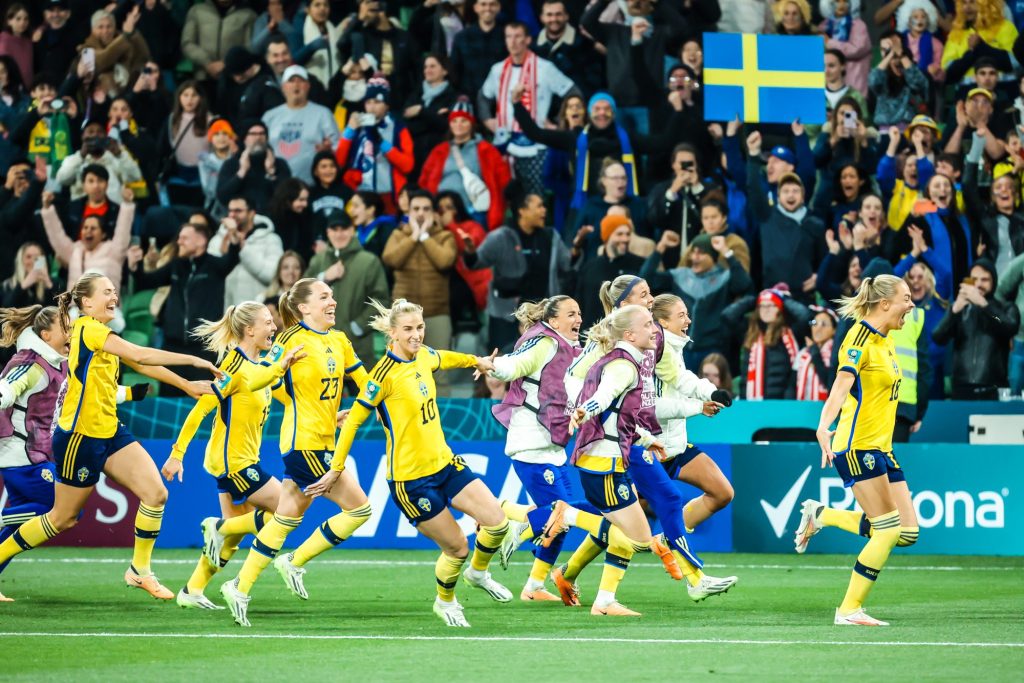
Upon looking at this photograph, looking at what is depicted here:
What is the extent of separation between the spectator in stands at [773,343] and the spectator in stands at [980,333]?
1.46 m

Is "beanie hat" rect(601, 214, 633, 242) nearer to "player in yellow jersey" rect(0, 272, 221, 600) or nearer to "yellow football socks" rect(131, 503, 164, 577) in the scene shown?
"player in yellow jersey" rect(0, 272, 221, 600)

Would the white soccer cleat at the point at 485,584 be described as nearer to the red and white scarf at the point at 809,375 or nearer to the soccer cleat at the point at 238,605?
the soccer cleat at the point at 238,605

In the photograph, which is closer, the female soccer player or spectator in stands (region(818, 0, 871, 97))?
the female soccer player

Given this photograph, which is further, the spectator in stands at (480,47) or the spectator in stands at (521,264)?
the spectator in stands at (480,47)

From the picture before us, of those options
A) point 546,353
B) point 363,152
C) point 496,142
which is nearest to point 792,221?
point 496,142

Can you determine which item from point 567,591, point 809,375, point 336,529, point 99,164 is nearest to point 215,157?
point 99,164

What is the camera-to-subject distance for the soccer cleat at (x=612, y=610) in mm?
10281

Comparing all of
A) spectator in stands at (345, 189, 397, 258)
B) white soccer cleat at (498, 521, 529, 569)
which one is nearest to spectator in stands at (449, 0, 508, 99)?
spectator in stands at (345, 189, 397, 258)

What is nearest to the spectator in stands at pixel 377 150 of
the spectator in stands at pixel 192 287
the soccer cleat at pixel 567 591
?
the spectator in stands at pixel 192 287

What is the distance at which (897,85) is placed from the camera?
18250mm

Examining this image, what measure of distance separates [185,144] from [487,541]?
10.2m

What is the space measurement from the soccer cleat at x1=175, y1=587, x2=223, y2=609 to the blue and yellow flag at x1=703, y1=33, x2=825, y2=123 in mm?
9763

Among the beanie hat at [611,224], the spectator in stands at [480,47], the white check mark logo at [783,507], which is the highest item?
the spectator in stands at [480,47]

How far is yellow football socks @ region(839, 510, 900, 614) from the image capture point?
9.50 meters
